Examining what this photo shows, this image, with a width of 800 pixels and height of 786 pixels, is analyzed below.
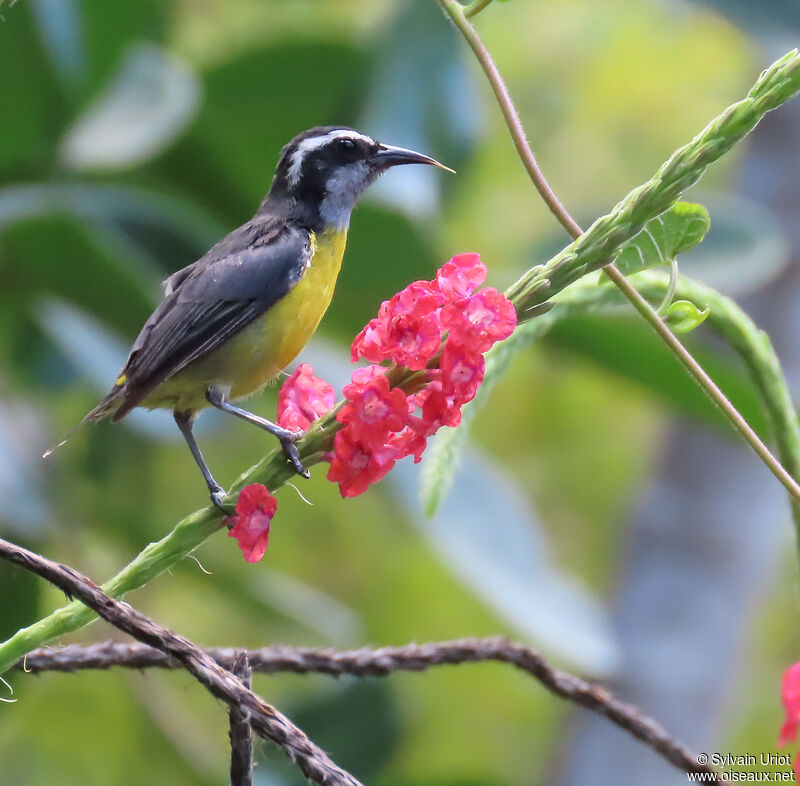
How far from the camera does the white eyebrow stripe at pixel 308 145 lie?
2.54 metres

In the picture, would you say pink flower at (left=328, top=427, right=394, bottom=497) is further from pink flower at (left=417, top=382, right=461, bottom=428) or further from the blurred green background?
the blurred green background

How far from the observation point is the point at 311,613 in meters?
3.96

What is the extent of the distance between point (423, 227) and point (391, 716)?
4.97 ft

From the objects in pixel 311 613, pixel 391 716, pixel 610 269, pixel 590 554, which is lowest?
pixel 610 269

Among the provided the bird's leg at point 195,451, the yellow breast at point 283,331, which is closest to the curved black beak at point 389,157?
the yellow breast at point 283,331

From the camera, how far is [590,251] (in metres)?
1.13

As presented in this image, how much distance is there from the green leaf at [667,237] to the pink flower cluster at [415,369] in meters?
0.14

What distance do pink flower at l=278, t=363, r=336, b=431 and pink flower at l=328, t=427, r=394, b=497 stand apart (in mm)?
251

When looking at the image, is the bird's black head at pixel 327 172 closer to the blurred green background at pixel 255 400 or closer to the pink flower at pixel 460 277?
the blurred green background at pixel 255 400

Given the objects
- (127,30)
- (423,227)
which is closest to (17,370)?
(127,30)

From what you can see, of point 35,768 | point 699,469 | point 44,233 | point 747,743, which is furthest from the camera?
point 747,743

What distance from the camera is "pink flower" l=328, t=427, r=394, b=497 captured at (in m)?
1.22

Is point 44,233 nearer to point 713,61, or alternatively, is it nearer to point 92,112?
point 92,112

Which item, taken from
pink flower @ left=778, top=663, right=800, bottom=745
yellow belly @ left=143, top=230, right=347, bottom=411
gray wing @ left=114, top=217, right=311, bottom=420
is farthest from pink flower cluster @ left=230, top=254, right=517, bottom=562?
yellow belly @ left=143, top=230, right=347, bottom=411
